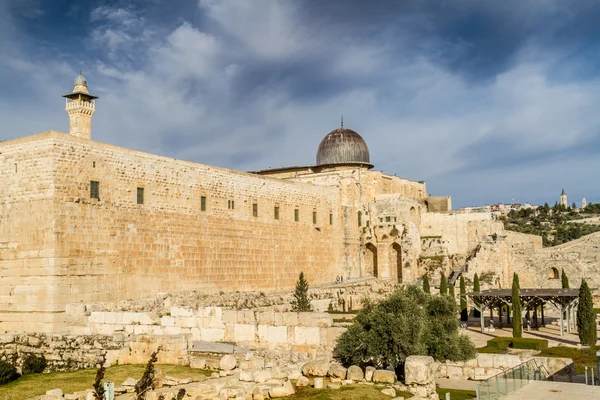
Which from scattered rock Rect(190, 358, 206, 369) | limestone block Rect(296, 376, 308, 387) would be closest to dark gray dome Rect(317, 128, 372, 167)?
scattered rock Rect(190, 358, 206, 369)

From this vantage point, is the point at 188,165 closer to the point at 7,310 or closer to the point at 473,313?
the point at 7,310

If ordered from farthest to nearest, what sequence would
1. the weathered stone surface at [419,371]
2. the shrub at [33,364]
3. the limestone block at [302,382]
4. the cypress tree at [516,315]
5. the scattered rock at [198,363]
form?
the cypress tree at [516,315], the shrub at [33,364], the scattered rock at [198,363], the limestone block at [302,382], the weathered stone surface at [419,371]

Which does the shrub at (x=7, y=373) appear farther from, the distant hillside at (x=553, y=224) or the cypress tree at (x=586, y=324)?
the distant hillside at (x=553, y=224)

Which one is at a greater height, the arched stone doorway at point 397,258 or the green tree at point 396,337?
the arched stone doorway at point 397,258

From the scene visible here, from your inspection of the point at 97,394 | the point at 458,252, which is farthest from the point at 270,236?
the point at 97,394

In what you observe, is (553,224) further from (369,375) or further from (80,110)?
(369,375)

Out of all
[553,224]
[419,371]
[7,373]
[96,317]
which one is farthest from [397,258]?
[553,224]

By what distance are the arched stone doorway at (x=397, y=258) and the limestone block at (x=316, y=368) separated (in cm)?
2470

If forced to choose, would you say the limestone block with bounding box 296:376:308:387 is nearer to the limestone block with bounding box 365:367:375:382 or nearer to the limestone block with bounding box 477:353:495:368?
the limestone block with bounding box 365:367:375:382

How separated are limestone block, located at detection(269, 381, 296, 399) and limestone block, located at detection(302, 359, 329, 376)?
137cm

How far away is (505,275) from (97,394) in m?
36.3

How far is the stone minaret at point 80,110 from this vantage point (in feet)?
86.1

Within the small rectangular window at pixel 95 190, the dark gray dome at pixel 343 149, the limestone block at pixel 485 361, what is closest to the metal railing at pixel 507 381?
the limestone block at pixel 485 361

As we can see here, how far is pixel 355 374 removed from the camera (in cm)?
1173
